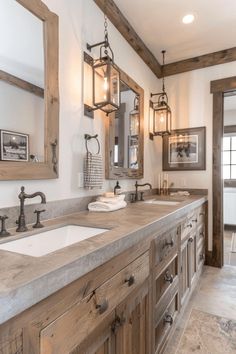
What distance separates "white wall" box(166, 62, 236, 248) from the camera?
10.4 feet

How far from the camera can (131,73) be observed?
2.63 metres

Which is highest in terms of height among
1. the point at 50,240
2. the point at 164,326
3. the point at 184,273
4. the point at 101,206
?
the point at 101,206

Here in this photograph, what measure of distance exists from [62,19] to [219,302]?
2.74m

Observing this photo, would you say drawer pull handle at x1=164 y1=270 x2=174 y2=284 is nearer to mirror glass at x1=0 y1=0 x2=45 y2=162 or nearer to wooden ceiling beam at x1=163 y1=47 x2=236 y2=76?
mirror glass at x1=0 y1=0 x2=45 y2=162

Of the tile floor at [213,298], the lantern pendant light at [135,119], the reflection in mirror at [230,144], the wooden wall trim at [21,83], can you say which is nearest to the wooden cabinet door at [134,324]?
the tile floor at [213,298]

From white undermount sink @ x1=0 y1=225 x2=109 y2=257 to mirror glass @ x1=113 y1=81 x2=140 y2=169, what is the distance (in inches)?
39.6

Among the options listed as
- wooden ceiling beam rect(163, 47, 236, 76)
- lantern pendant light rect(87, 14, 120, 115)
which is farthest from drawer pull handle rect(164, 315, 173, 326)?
wooden ceiling beam rect(163, 47, 236, 76)

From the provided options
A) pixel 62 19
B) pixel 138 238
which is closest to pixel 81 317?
pixel 138 238

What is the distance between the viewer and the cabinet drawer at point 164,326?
1.45 m

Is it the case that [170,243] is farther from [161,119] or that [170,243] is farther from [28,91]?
[161,119]

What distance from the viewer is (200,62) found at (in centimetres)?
316

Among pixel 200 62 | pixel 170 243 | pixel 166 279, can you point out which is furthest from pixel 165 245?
pixel 200 62

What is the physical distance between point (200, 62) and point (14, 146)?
2.90 metres

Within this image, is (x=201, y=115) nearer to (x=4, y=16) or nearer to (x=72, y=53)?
(x=72, y=53)
